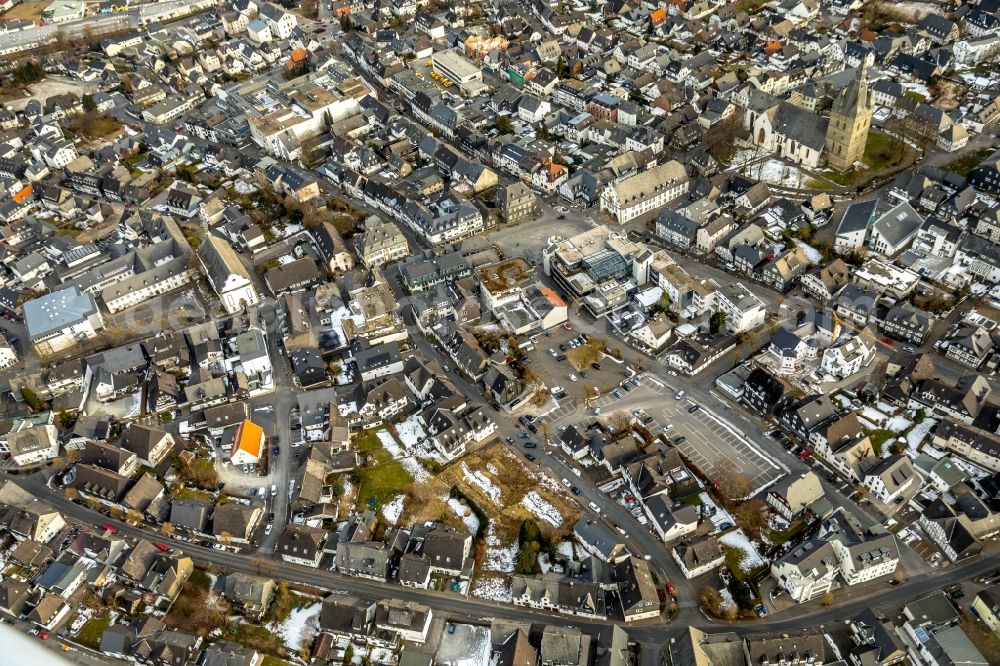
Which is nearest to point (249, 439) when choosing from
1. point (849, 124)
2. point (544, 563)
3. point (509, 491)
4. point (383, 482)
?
point (383, 482)

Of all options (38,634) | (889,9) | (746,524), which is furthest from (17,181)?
(889,9)

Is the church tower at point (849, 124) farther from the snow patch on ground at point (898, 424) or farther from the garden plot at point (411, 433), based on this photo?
the garden plot at point (411, 433)

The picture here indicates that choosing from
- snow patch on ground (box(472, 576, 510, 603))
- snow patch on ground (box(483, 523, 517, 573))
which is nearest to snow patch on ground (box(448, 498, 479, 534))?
snow patch on ground (box(483, 523, 517, 573))

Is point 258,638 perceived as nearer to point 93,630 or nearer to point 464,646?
point 93,630

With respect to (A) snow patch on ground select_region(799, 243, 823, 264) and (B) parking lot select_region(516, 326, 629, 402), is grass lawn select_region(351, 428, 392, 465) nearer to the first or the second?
(B) parking lot select_region(516, 326, 629, 402)

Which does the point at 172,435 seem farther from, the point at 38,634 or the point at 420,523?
the point at 420,523
